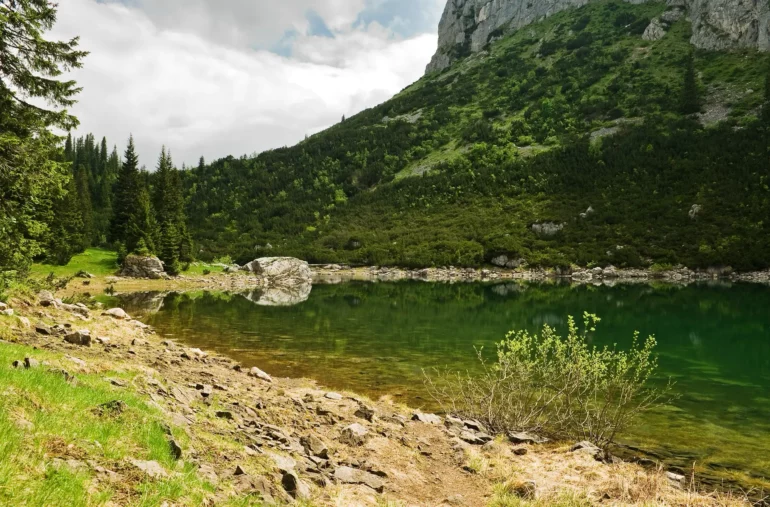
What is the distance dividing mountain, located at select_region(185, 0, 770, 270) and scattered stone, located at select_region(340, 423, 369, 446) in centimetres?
8191

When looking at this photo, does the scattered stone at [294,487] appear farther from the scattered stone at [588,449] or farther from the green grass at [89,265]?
the green grass at [89,265]

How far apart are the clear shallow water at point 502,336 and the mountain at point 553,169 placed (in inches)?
1638

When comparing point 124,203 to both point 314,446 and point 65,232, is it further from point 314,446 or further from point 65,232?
point 314,446

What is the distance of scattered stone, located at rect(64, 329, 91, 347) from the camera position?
1335cm

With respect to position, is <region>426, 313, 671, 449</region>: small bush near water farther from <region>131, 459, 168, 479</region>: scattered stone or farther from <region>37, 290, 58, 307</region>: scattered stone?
<region>37, 290, 58, 307</region>: scattered stone

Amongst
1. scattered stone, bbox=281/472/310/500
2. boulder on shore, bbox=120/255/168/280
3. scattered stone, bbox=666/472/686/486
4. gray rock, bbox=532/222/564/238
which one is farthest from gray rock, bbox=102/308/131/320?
gray rock, bbox=532/222/564/238

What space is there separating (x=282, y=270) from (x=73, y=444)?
72.9m

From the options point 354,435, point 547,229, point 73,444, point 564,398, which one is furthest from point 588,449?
point 547,229

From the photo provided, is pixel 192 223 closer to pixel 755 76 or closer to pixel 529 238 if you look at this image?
pixel 529 238

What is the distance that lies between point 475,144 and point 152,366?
143 m

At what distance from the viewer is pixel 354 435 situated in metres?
10.1

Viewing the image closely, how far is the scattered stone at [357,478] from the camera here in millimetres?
7887

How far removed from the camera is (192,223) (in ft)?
448

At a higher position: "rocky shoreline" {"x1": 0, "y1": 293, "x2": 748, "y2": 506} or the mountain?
the mountain
